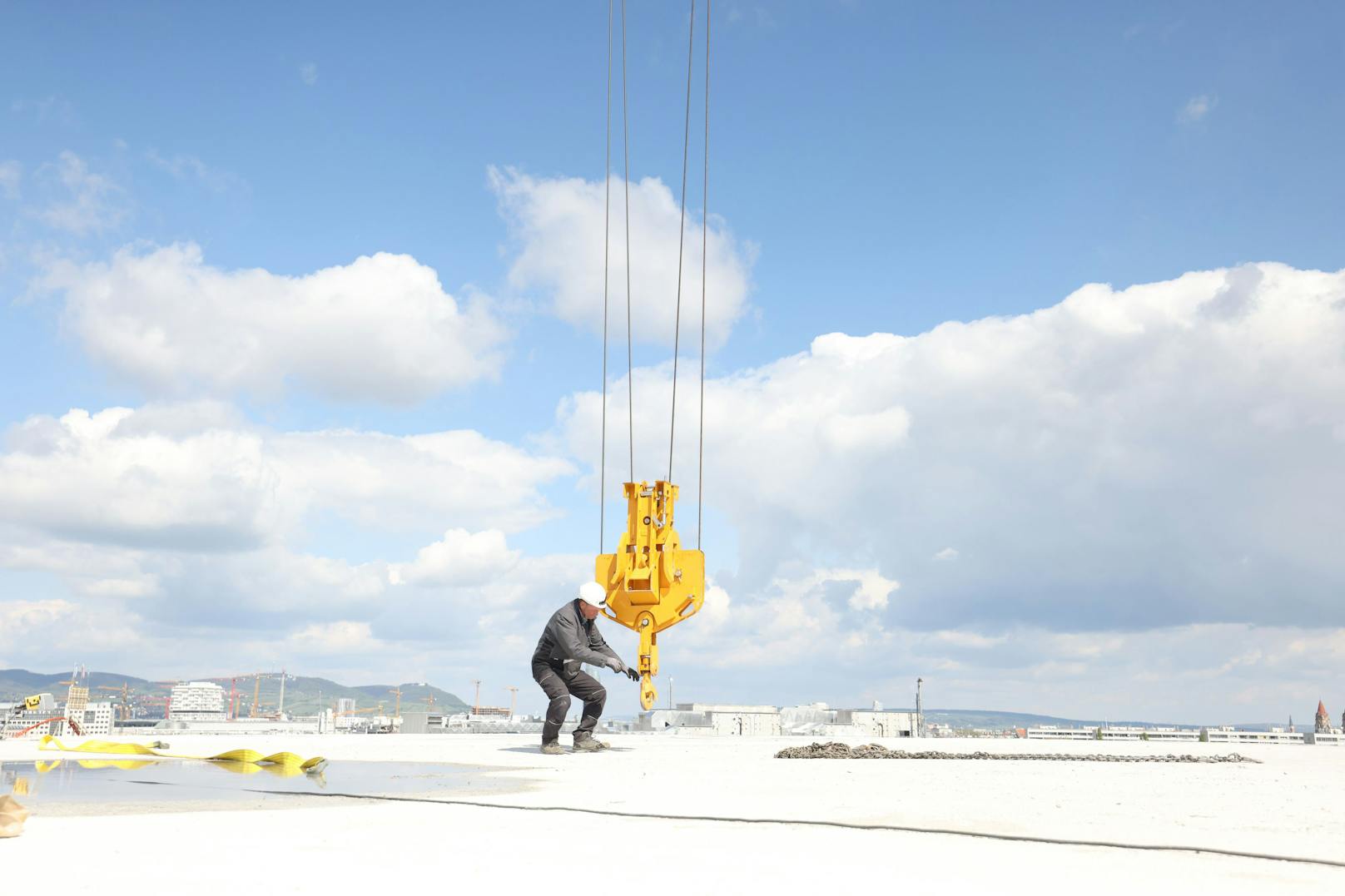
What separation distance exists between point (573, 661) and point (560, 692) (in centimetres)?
50

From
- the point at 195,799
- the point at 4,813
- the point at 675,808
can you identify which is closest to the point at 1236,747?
the point at 675,808

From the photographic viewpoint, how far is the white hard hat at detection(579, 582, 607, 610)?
13.2 meters

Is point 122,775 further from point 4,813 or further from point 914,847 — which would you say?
point 914,847

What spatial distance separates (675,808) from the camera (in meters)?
6.25

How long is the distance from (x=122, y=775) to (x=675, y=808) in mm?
6641

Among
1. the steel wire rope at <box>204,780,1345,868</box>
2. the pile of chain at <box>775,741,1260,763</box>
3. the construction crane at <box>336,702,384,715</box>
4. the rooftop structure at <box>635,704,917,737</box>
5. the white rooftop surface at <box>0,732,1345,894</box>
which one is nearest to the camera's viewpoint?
the white rooftop surface at <box>0,732,1345,894</box>

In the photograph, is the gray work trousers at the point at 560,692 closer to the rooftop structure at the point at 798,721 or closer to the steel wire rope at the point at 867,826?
the steel wire rope at the point at 867,826

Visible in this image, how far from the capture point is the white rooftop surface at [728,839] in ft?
13.0

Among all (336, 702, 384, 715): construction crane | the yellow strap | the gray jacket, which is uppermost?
the gray jacket

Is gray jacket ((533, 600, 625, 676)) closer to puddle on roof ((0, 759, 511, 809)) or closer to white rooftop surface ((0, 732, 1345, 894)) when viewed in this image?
puddle on roof ((0, 759, 511, 809))

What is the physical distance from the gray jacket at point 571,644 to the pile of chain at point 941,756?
103 inches

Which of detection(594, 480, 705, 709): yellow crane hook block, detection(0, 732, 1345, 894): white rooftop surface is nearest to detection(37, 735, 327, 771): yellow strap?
detection(0, 732, 1345, 894): white rooftop surface

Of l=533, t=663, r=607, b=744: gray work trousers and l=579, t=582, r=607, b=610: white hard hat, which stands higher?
l=579, t=582, r=607, b=610: white hard hat

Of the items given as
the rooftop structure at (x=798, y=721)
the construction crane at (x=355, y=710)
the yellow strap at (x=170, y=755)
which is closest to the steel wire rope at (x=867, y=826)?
the yellow strap at (x=170, y=755)
